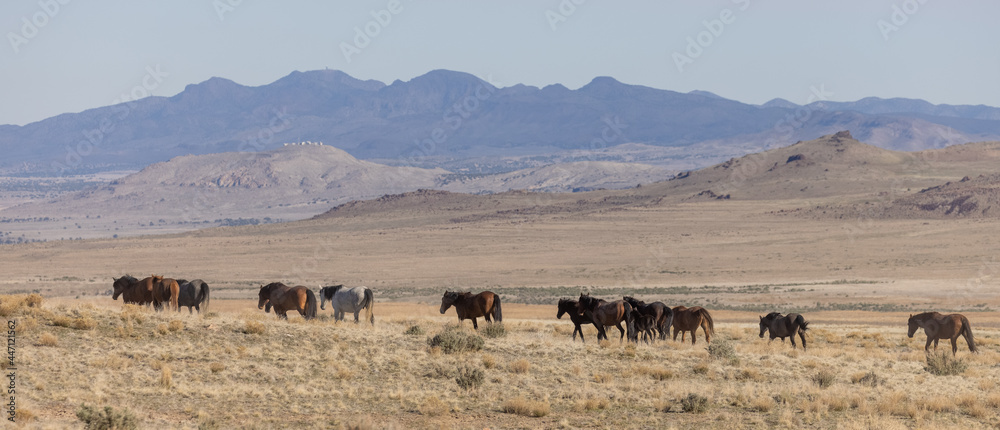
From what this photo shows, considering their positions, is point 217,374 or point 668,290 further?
point 668,290

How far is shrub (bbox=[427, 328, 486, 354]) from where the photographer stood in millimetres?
19141

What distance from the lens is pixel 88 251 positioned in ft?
332

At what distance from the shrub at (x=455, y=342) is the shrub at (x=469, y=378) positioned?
2299 mm

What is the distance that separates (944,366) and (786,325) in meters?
4.58

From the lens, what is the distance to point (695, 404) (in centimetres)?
1513

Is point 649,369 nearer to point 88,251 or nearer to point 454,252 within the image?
point 454,252

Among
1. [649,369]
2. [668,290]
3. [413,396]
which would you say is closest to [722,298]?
[668,290]

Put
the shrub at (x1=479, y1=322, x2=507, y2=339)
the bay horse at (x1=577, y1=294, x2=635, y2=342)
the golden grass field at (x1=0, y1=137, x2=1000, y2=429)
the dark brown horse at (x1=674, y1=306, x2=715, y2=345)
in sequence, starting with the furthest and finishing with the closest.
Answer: the dark brown horse at (x1=674, y1=306, x2=715, y2=345)
the bay horse at (x1=577, y1=294, x2=635, y2=342)
the shrub at (x1=479, y1=322, x2=507, y2=339)
the golden grass field at (x1=0, y1=137, x2=1000, y2=429)

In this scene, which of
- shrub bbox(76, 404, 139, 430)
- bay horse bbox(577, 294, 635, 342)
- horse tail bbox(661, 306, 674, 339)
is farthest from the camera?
horse tail bbox(661, 306, 674, 339)

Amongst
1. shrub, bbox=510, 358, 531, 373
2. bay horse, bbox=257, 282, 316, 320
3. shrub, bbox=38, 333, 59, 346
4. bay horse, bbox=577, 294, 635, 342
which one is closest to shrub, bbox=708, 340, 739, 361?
bay horse, bbox=577, 294, 635, 342

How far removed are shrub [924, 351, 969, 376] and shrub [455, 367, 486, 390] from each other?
33.8 ft

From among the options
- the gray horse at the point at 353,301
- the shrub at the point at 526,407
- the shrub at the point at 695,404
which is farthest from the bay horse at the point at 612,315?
the shrub at the point at 526,407

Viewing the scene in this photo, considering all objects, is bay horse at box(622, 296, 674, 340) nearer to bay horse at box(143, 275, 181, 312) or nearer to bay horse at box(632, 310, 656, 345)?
bay horse at box(632, 310, 656, 345)

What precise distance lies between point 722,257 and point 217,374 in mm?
72967
